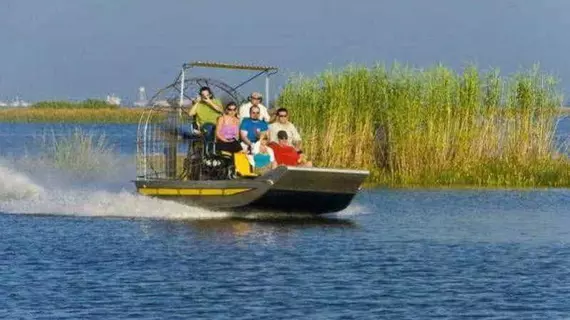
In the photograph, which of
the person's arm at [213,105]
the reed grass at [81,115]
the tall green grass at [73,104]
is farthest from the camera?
the tall green grass at [73,104]

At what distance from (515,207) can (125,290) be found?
Answer: 11.6 m

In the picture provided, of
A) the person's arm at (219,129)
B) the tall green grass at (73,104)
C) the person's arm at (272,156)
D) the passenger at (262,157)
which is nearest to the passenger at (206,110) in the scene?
the person's arm at (219,129)

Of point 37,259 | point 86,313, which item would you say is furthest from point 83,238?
point 86,313

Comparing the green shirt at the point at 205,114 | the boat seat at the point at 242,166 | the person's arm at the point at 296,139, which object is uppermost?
the green shirt at the point at 205,114

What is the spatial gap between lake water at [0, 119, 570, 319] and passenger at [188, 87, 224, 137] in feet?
4.04

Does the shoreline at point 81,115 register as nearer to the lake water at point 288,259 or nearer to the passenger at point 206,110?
the lake water at point 288,259

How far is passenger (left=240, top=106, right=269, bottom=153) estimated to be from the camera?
23625 millimetres

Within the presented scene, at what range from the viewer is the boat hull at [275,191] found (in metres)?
22.9

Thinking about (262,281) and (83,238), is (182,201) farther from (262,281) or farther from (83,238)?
(262,281)

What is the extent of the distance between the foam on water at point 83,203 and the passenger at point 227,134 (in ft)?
3.45

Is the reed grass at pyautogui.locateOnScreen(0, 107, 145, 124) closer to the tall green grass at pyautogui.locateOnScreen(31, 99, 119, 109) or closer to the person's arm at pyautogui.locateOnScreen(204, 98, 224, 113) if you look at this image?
the tall green grass at pyautogui.locateOnScreen(31, 99, 119, 109)

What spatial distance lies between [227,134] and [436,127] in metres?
7.80

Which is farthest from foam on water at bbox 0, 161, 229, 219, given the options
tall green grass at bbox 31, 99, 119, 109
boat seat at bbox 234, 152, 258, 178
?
tall green grass at bbox 31, 99, 119, 109

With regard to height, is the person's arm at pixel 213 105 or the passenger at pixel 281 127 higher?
the person's arm at pixel 213 105
